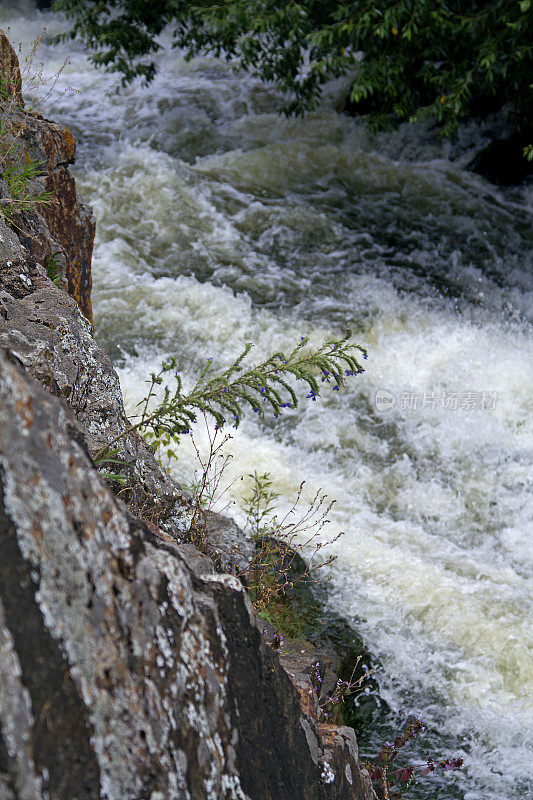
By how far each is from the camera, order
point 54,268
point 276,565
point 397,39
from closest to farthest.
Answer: point 54,268
point 276,565
point 397,39

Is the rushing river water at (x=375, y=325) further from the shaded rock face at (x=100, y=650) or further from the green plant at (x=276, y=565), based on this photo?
the shaded rock face at (x=100, y=650)

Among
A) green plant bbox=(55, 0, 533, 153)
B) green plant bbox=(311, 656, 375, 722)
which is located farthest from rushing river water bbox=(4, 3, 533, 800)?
green plant bbox=(55, 0, 533, 153)

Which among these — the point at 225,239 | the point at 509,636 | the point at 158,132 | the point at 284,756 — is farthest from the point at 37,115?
the point at 158,132

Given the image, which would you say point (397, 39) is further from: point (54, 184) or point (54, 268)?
point (54, 268)

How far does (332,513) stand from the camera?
4.51 metres

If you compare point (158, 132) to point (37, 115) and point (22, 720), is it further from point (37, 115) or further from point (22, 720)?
point (22, 720)

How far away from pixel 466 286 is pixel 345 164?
2700 mm

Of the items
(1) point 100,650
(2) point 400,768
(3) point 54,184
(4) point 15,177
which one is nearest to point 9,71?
(3) point 54,184

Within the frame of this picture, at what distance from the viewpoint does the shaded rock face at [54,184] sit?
11.8ft

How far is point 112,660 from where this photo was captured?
1.39 metres

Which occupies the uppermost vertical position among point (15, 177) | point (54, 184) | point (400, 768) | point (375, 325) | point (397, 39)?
point (397, 39)

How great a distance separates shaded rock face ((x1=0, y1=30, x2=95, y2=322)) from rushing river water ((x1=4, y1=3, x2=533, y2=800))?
1250 millimetres

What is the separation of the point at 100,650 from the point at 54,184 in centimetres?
319

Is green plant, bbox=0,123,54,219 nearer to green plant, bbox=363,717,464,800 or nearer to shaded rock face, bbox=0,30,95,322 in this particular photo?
shaded rock face, bbox=0,30,95,322
